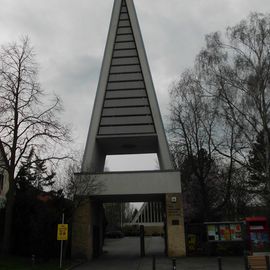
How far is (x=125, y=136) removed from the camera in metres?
29.2

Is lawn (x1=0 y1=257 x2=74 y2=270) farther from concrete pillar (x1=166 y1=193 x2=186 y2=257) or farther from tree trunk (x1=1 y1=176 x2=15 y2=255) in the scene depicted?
concrete pillar (x1=166 y1=193 x2=186 y2=257)

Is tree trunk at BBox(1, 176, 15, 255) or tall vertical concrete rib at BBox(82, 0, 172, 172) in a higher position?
tall vertical concrete rib at BBox(82, 0, 172, 172)

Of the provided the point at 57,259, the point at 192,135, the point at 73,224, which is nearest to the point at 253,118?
the point at 192,135

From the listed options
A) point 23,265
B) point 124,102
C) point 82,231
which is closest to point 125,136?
point 124,102

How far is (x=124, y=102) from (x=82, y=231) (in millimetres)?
10762

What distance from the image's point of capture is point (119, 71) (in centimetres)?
3133

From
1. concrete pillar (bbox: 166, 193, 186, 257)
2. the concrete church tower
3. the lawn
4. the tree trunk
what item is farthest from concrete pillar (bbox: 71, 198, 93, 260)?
concrete pillar (bbox: 166, 193, 186, 257)

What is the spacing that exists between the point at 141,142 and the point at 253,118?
418 inches

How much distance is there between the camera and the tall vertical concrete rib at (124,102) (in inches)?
1148

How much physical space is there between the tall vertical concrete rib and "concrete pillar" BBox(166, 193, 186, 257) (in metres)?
3.11

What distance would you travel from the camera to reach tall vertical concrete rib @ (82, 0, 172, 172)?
95.7 ft

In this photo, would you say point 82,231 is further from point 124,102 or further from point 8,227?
Result: point 124,102

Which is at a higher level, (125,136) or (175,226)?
(125,136)

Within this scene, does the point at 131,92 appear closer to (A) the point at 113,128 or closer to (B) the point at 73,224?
(A) the point at 113,128
